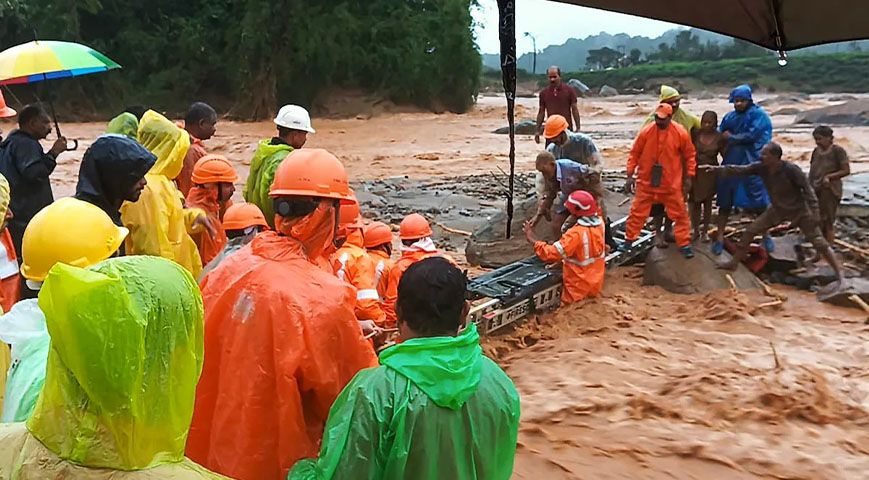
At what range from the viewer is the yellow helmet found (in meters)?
2.20

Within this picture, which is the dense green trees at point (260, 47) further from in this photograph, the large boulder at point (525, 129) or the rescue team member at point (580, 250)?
the rescue team member at point (580, 250)

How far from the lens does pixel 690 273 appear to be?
7426mm

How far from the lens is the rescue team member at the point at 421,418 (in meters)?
1.82

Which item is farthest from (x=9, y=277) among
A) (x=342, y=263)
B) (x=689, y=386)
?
(x=689, y=386)

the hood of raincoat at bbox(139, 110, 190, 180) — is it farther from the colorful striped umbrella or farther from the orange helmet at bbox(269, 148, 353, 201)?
the orange helmet at bbox(269, 148, 353, 201)

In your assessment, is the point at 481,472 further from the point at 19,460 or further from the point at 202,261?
the point at 202,261

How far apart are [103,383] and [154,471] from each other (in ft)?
0.67

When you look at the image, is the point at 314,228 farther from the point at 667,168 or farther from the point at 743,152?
the point at 743,152

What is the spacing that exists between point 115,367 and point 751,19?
2229 millimetres

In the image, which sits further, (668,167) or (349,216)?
(668,167)

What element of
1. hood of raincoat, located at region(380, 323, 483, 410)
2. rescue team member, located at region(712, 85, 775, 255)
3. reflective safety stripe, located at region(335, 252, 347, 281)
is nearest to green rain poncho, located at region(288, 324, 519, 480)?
hood of raincoat, located at region(380, 323, 483, 410)

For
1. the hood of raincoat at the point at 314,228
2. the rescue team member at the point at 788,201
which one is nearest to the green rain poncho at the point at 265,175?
the hood of raincoat at the point at 314,228

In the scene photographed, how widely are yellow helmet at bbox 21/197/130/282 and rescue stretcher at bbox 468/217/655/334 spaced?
367 cm

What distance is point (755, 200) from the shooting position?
26.5ft
